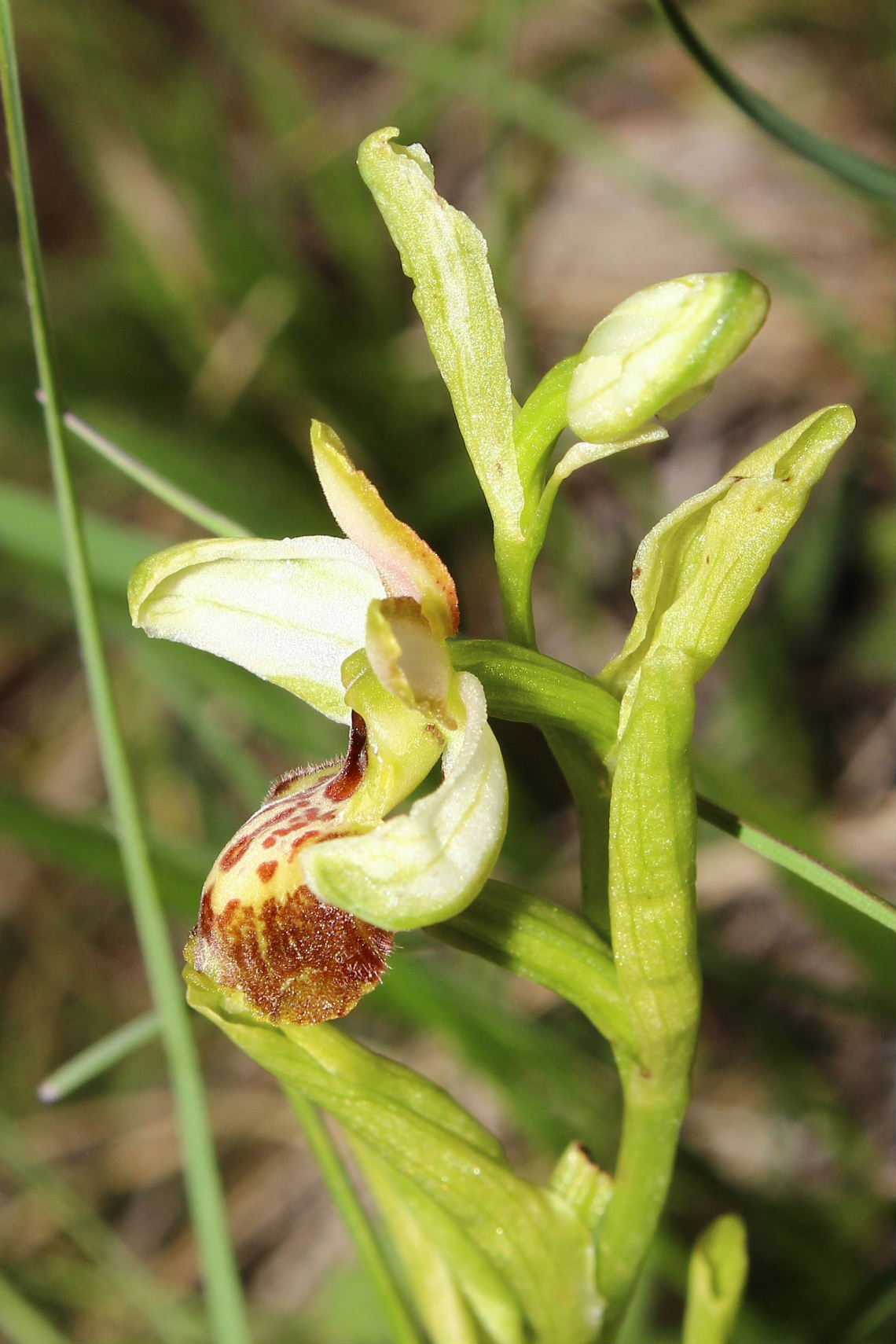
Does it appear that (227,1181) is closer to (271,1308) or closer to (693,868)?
(271,1308)

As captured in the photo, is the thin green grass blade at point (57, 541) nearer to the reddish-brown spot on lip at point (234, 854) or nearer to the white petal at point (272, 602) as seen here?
the white petal at point (272, 602)

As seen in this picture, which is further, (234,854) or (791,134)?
(791,134)

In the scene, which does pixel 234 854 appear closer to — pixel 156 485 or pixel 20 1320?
pixel 156 485

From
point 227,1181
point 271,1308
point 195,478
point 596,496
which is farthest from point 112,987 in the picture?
point 596,496

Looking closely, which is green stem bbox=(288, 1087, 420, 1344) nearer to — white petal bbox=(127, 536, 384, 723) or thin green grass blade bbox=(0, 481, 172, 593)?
white petal bbox=(127, 536, 384, 723)

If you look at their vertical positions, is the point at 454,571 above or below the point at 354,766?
below

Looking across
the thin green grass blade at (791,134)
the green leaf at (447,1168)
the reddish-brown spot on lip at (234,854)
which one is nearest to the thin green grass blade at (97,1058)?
the green leaf at (447,1168)

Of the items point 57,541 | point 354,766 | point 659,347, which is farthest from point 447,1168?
point 57,541
